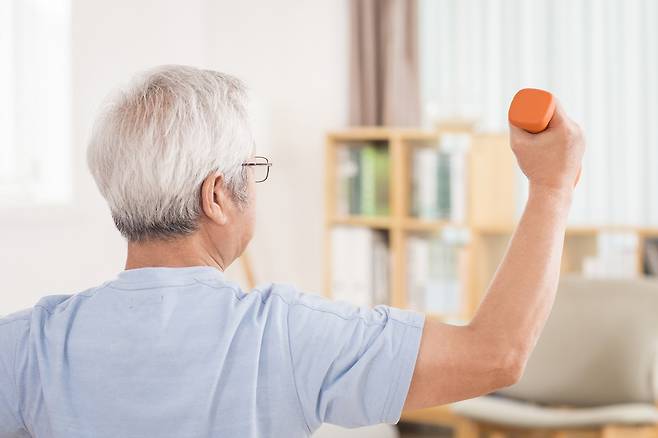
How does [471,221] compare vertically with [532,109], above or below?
below

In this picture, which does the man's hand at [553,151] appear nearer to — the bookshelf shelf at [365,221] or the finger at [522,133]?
the finger at [522,133]

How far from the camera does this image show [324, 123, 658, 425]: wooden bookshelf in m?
4.20

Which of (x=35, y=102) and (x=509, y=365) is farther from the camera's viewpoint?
(x=35, y=102)

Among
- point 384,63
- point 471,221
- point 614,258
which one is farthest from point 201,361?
point 384,63

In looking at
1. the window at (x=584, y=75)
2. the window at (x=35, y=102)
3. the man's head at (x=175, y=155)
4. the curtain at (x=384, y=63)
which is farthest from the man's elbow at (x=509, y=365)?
the curtain at (x=384, y=63)

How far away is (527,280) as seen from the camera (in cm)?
105

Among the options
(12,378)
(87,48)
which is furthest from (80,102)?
(12,378)

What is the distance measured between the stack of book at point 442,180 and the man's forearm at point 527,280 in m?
3.15

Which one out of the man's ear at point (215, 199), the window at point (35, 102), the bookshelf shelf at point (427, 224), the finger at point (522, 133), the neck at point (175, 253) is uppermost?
the window at point (35, 102)

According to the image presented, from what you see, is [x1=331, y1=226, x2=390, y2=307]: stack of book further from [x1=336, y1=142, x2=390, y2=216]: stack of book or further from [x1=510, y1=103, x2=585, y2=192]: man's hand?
[x1=510, y1=103, x2=585, y2=192]: man's hand

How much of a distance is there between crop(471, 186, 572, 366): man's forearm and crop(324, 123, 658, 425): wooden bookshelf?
121 inches

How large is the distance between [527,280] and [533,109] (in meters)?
0.19

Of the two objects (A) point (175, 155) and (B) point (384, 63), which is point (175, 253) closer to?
(A) point (175, 155)

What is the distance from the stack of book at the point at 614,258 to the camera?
160 inches
